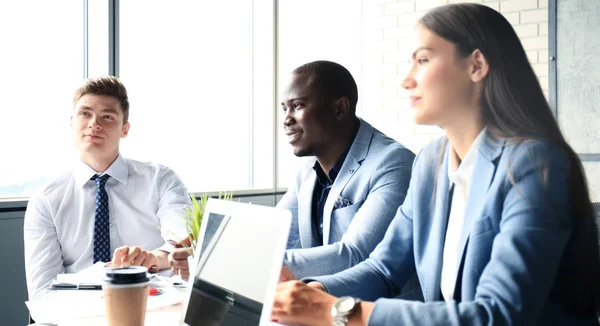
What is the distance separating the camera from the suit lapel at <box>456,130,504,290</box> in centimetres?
126

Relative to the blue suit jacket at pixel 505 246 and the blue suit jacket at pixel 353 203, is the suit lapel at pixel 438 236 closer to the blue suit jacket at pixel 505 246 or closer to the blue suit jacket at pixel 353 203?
the blue suit jacket at pixel 505 246

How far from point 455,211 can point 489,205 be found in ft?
0.70

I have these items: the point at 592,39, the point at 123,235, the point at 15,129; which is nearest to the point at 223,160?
the point at 15,129

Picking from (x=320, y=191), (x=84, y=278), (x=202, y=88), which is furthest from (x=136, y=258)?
(x=202, y=88)

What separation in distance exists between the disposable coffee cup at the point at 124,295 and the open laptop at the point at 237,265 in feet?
0.41

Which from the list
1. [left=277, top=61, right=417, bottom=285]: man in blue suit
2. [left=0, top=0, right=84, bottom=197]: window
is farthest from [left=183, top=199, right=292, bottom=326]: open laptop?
[left=0, top=0, right=84, bottom=197]: window

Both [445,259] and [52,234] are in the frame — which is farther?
[52,234]

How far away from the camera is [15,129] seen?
3221 millimetres

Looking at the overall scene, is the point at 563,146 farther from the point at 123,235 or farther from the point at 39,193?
the point at 39,193

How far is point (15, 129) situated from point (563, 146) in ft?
9.49

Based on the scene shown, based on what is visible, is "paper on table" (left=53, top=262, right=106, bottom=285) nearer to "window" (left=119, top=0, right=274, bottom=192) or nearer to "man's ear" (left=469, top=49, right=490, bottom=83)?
"man's ear" (left=469, top=49, right=490, bottom=83)

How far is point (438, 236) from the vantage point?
4.71ft

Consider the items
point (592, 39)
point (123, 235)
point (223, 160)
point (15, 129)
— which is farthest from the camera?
point (223, 160)

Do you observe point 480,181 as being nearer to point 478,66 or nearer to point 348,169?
point 478,66
